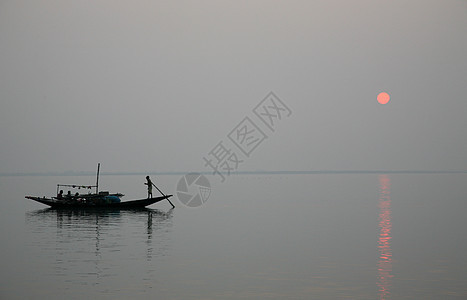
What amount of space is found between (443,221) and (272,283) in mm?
30454

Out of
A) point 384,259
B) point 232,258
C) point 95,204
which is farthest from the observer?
point 95,204

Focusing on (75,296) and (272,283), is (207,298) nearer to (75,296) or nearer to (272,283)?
(272,283)

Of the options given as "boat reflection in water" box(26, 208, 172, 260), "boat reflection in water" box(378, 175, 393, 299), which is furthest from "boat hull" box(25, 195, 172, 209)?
"boat reflection in water" box(378, 175, 393, 299)

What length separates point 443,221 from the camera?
46375 millimetres

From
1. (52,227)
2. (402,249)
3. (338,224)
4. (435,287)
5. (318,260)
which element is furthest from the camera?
(338,224)

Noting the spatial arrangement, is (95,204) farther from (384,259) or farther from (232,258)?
(384,259)

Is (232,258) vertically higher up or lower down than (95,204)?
lower down

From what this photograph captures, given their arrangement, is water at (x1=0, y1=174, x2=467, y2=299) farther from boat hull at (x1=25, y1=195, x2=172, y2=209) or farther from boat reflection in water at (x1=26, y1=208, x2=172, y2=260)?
boat hull at (x1=25, y1=195, x2=172, y2=209)

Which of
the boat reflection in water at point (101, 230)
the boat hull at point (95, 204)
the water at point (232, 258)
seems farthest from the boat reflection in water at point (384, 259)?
the boat hull at point (95, 204)

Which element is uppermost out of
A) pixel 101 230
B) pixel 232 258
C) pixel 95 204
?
pixel 95 204

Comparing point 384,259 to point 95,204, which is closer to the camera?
point 384,259

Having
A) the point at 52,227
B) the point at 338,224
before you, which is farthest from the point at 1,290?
the point at 338,224

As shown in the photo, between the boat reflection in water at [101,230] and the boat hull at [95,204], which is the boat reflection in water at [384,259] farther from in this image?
the boat hull at [95,204]

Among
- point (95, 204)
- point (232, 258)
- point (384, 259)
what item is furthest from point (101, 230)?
point (384, 259)
